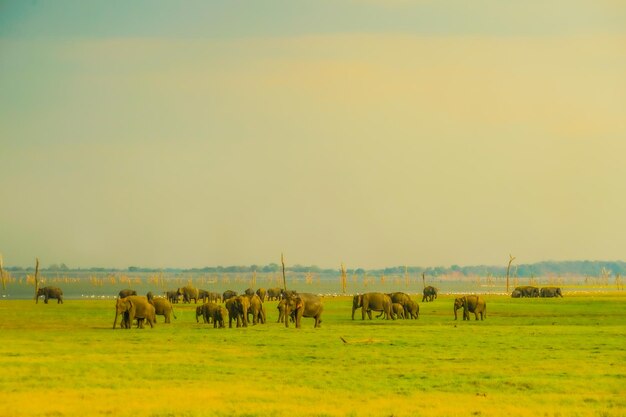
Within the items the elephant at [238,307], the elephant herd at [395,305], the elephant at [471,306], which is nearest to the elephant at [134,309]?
the elephant at [238,307]

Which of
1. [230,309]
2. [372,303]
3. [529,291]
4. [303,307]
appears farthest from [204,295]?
[303,307]

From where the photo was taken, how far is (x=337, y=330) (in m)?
43.8

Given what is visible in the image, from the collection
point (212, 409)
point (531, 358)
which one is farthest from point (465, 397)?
point (531, 358)

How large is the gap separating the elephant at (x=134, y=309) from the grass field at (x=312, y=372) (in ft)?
3.57

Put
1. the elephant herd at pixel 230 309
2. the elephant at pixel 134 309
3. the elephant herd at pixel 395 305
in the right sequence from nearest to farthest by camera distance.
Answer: the elephant at pixel 134 309 → the elephant herd at pixel 230 309 → the elephant herd at pixel 395 305

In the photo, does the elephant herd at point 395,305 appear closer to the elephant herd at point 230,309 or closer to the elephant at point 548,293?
the elephant herd at point 230,309

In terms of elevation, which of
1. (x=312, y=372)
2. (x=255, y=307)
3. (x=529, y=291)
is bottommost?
(x=312, y=372)

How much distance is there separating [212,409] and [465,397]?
584 centimetres

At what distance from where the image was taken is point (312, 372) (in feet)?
87.5

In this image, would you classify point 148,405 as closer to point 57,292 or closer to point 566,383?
point 566,383

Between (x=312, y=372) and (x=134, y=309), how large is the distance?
19483 millimetres

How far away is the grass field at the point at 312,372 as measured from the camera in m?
21.1

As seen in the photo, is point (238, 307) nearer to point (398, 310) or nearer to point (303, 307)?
point (303, 307)

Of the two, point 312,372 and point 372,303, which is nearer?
point 312,372
